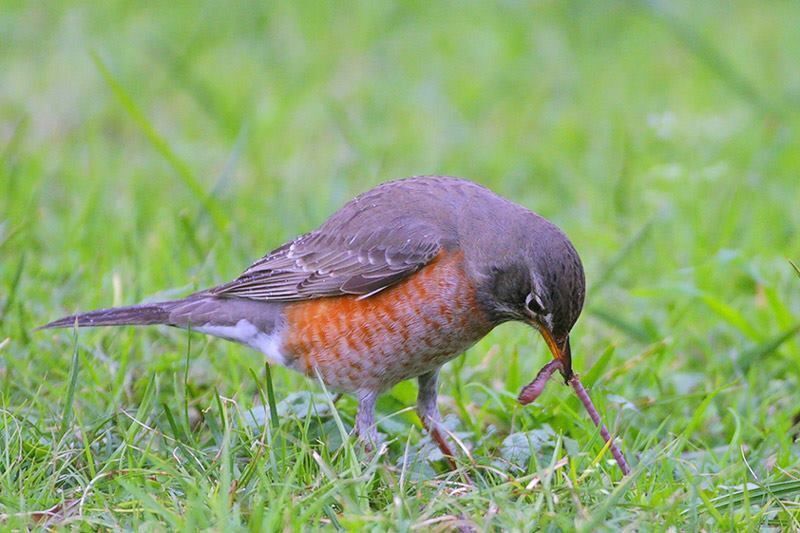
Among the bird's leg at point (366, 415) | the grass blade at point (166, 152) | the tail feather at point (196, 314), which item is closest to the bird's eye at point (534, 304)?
the bird's leg at point (366, 415)

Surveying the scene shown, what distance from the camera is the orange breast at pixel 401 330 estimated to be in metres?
5.23

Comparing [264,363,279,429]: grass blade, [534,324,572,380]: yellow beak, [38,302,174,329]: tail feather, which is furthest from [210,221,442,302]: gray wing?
[264,363,279,429]: grass blade

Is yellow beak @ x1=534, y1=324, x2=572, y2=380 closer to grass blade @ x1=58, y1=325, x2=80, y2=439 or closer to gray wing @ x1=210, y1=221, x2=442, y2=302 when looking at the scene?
gray wing @ x1=210, y1=221, x2=442, y2=302

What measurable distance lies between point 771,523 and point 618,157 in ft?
16.7

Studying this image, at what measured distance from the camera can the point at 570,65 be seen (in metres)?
11.0

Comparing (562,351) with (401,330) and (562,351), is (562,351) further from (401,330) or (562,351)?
(401,330)

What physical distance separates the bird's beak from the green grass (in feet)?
0.80

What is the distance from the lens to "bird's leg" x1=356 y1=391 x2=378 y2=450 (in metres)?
5.20

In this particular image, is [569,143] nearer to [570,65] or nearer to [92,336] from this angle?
[570,65]

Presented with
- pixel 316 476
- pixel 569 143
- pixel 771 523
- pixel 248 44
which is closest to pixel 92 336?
pixel 316 476

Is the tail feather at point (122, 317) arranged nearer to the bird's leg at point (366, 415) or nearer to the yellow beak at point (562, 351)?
the bird's leg at point (366, 415)

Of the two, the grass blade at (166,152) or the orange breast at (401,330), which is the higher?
the grass blade at (166,152)

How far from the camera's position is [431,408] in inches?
213

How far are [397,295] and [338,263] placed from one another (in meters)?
0.42
